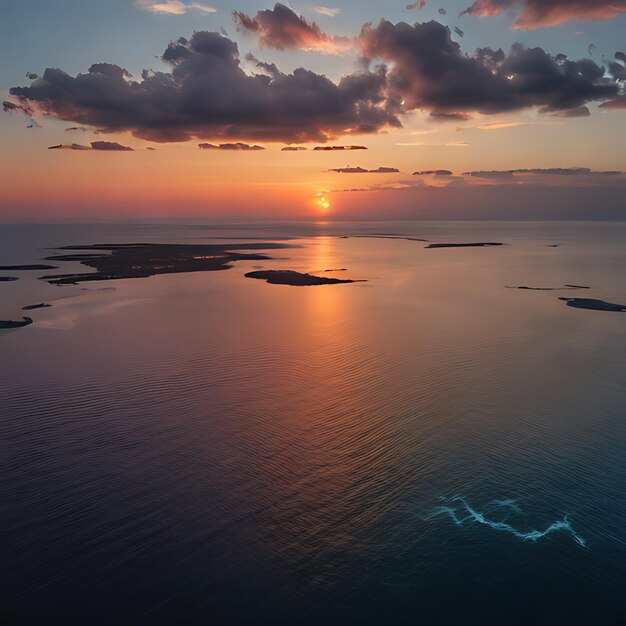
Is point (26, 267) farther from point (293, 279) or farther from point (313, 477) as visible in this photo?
point (313, 477)

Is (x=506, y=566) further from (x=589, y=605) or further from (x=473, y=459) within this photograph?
(x=473, y=459)

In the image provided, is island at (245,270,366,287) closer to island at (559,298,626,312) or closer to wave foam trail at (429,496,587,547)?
island at (559,298,626,312)

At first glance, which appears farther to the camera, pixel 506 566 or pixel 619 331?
pixel 619 331

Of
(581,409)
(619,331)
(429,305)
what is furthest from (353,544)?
(429,305)

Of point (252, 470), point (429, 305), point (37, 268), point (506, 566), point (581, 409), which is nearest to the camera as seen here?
point (506, 566)

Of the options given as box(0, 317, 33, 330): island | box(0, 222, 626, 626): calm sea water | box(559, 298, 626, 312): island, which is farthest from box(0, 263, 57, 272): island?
box(559, 298, 626, 312): island

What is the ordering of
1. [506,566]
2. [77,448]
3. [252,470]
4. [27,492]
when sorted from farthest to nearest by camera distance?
1. [77,448]
2. [252,470]
3. [27,492]
4. [506,566]

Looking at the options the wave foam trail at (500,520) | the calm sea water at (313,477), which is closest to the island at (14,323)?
the calm sea water at (313,477)
